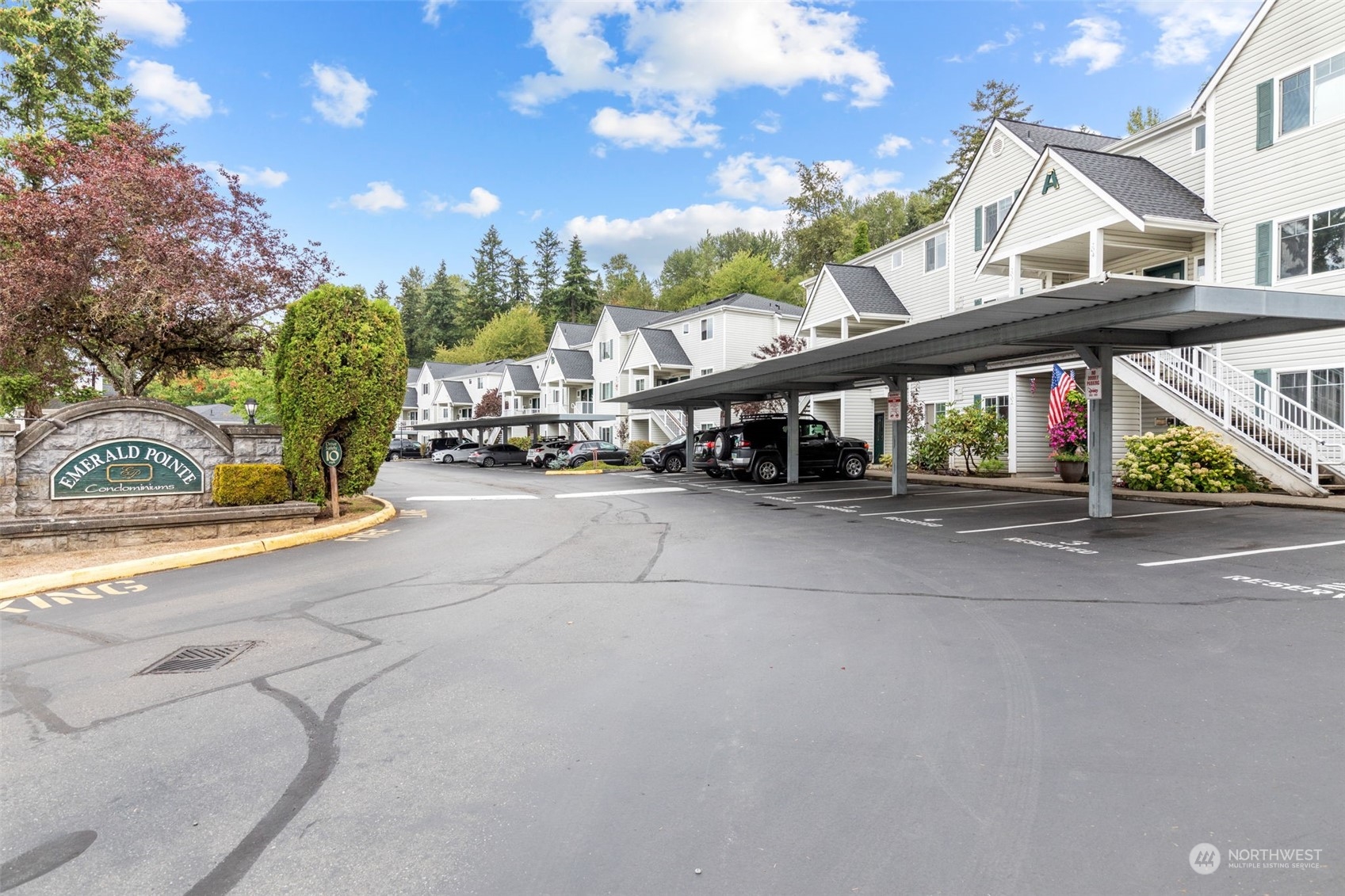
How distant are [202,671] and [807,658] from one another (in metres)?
4.24

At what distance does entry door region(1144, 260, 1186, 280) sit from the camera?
17391 mm

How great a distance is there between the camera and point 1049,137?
21.5 meters

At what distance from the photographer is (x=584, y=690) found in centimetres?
450

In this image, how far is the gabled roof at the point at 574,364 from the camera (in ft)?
161

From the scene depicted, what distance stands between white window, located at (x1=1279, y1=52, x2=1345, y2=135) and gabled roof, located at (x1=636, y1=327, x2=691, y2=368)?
92.4 ft

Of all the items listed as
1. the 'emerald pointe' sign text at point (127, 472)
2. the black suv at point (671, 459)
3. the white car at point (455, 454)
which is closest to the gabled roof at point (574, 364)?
the white car at point (455, 454)

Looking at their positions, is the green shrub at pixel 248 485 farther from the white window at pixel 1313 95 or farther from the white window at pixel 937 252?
the white window at pixel 937 252

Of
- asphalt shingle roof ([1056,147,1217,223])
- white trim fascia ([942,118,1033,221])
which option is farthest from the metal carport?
white trim fascia ([942,118,1033,221])

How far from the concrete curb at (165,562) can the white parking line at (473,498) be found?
5781mm

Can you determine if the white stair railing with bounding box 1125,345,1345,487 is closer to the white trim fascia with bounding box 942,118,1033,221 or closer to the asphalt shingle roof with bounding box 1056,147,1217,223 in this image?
the asphalt shingle roof with bounding box 1056,147,1217,223

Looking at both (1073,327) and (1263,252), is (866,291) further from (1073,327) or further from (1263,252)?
(1073,327)

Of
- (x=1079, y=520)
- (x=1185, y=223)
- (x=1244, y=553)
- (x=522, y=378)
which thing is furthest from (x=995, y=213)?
(x=522, y=378)

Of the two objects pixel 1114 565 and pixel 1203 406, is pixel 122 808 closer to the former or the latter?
pixel 1114 565

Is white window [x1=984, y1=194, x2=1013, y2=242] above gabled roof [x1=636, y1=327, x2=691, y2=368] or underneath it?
above
